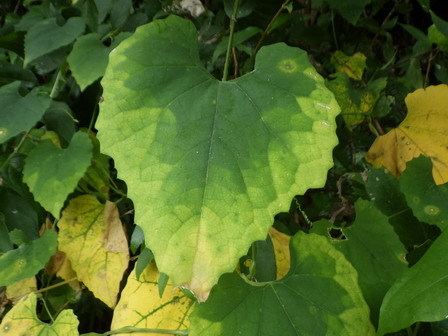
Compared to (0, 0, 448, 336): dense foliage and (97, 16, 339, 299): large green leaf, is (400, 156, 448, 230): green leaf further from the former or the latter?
(97, 16, 339, 299): large green leaf

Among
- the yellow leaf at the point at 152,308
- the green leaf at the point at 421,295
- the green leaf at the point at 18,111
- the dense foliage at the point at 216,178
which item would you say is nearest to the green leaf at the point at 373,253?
the dense foliage at the point at 216,178

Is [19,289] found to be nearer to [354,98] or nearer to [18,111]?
[18,111]

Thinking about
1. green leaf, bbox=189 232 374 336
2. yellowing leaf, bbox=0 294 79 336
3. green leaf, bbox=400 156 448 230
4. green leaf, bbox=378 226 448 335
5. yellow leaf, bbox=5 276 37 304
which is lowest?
yellow leaf, bbox=5 276 37 304

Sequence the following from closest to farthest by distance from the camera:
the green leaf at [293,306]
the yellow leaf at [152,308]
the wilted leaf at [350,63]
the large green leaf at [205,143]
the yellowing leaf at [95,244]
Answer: the large green leaf at [205,143] < the green leaf at [293,306] < the yellow leaf at [152,308] < the yellowing leaf at [95,244] < the wilted leaf at [350,63]

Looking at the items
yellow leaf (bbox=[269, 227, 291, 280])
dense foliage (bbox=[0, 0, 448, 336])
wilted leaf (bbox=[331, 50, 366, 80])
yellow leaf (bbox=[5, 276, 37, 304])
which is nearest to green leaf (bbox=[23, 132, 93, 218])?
dense foliage (bbox=[0, 0, 448, 336])

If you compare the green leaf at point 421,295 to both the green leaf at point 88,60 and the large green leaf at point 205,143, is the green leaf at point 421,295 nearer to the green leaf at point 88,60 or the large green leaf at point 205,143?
the large green leaf at point 205,143

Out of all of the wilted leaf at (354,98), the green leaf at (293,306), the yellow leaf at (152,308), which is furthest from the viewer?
the wilted leaf at (354,98)
